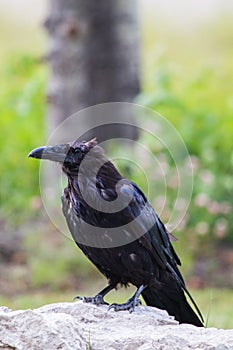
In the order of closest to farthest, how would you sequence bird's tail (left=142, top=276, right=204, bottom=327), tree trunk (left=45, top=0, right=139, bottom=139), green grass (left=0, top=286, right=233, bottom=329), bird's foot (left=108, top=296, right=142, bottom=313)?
bird's foot (left=108, top=296, right=142, bottom=313)
bird's tail (left=142, top=276, right=204, bottom=327)
green grass (left=0, top=286, right=233, bottom=329)
tree trunk (left=45, top=0, right=139, bottom=139)

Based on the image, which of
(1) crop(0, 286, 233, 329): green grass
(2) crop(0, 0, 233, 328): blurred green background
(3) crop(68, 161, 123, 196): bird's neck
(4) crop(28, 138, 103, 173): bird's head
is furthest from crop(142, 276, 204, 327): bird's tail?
(1) crop(0, 286, 233, 329): green grass

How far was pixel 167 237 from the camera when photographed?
16.4ft

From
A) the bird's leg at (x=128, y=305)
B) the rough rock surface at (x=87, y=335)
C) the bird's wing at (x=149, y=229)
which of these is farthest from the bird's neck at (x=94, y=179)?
the rough rock surface at (x=87, y=335)

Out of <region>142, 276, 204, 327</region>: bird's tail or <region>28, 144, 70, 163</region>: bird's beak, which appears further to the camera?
<region>142, 276, 204, 327</region>: bird's tail

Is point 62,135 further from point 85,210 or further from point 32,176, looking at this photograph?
point 85,210

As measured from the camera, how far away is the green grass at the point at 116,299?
23.1 ft

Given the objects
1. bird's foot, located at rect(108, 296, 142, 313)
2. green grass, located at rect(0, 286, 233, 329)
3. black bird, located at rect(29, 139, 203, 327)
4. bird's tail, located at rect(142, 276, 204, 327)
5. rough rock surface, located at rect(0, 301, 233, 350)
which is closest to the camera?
rough rock surface, located at rect(0, 301, 233, 350)

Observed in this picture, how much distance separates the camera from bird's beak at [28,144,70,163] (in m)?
4.70

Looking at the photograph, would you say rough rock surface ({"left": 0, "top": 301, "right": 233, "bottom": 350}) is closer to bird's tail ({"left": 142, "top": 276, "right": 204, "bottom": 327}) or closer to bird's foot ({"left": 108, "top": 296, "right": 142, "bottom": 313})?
bird's foot ({"left": 108, "top": 296, "right": 142, "bottom": 313})

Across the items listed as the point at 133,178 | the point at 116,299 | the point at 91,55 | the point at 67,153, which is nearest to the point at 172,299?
the point at 67,153

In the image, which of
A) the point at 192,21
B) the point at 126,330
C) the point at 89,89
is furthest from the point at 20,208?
the point at 192,21

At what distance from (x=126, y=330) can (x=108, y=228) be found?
691mm

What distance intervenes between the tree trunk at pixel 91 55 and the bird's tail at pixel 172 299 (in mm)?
4816

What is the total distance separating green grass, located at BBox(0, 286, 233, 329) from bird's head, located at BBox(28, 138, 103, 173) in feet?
7.51
